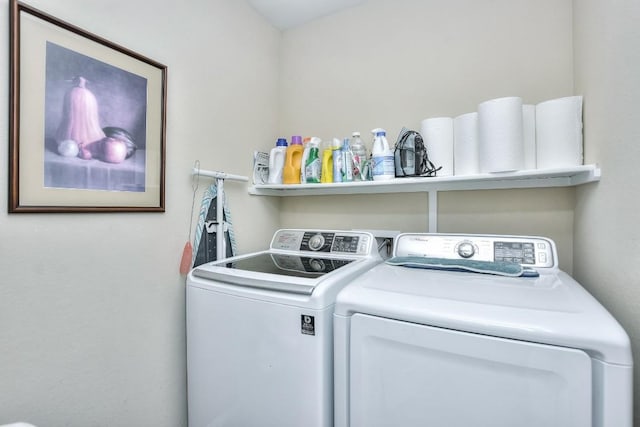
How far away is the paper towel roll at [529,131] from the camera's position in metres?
1.32

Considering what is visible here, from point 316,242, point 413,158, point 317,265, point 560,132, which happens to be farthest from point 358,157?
point 560,132

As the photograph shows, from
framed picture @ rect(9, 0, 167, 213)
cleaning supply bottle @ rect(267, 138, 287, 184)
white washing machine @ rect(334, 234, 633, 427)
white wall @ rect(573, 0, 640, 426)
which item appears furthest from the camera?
cleaning supply bottle @ rect(267, 138, 287, 184)

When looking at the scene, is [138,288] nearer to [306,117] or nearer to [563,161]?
[306,117]

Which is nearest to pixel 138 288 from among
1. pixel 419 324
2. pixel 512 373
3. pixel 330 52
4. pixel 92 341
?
pixel 92 341

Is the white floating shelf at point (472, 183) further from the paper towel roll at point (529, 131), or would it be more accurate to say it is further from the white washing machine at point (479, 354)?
the white washing machine at point (479, 354)

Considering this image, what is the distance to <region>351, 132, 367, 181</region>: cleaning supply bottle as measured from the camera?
1718 mm

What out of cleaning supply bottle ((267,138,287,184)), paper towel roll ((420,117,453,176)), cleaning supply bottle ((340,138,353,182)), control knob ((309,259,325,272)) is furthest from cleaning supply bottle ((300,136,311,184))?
paper towel roll ((420,117,453,176))

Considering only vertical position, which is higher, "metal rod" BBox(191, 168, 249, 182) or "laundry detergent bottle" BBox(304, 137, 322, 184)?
"laundry detergent bottle" BBox(304, 137, 322, 184)

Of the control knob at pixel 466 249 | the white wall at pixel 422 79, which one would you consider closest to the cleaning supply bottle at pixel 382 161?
the white wall at pixel 422 79

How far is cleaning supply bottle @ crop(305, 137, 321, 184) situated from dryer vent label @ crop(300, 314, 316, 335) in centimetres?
97

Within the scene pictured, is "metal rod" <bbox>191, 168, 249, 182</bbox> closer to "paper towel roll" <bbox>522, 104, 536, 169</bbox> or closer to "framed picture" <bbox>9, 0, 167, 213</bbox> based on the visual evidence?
"framed picture" <bbox>9, 0, 167, 213</bbox>

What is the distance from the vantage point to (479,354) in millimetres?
790

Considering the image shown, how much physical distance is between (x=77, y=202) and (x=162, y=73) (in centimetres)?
68

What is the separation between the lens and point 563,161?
126 centimetres
